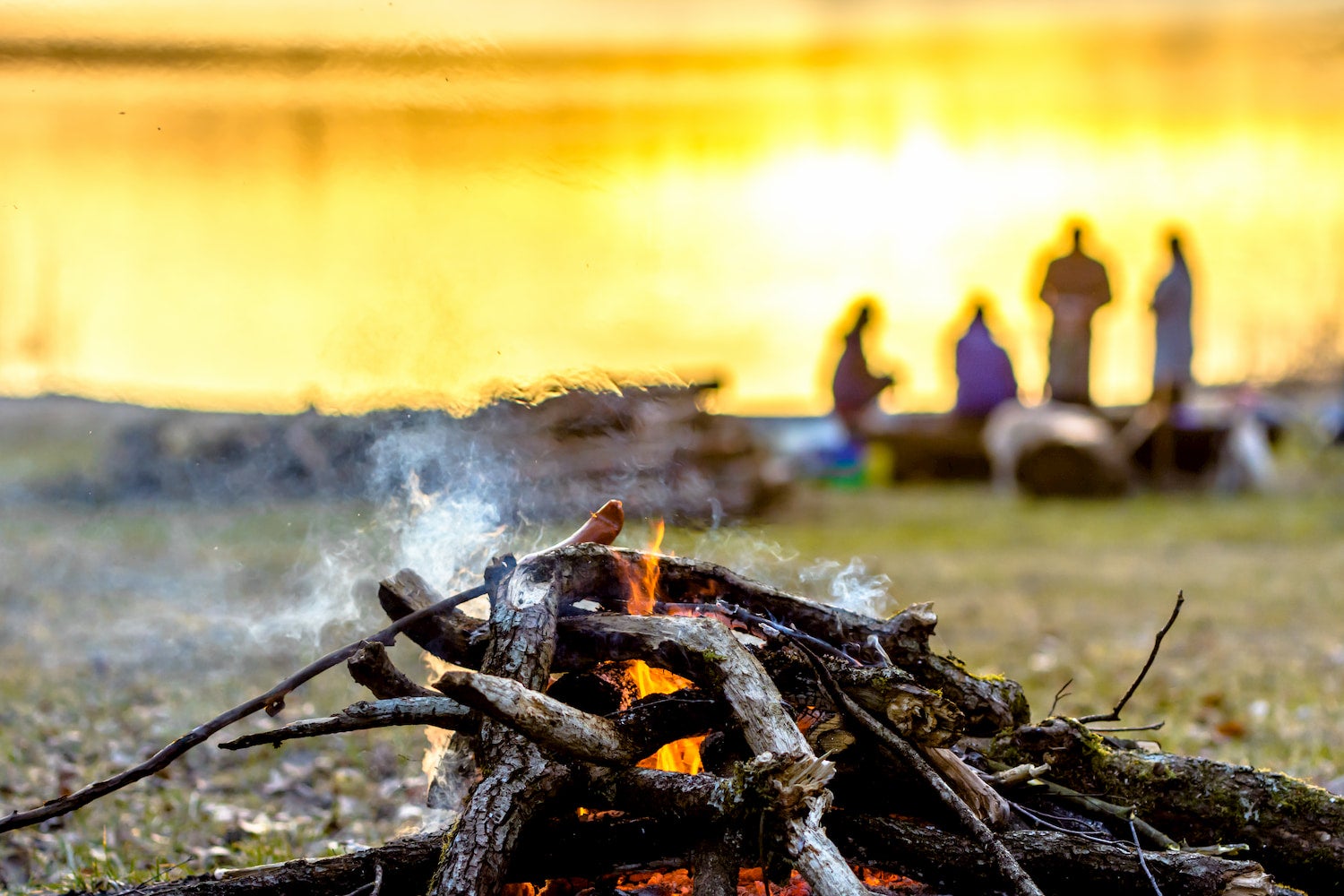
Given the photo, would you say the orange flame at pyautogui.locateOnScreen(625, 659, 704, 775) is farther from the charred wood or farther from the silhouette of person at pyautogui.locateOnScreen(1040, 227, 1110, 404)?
the silhouette of person at pyautogui.locateOnScreen(1040, 227, 1110, 404)

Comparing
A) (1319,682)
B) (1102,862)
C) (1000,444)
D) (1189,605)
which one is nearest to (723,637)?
(1102,862)

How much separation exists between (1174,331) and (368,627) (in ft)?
52.8

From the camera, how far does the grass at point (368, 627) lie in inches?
210

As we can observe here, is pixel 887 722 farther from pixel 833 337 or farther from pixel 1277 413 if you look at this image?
pixel 1277 413

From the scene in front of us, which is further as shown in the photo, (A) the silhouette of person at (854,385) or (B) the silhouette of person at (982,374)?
(B) the silhouette of person at (982,374)

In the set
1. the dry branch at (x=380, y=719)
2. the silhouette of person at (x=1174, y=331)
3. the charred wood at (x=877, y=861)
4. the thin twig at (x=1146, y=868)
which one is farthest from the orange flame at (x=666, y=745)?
the silhouette of person at (x=1174, y=331)

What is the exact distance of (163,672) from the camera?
8.63 metres

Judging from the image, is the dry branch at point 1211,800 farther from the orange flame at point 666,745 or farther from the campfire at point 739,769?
the orange flame at point 666,745

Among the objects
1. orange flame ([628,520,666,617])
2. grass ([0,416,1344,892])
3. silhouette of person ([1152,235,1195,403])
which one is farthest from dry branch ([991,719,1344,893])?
silhouette of person ([1152,235,1195,403])

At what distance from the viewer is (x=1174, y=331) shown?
2080 centimetres

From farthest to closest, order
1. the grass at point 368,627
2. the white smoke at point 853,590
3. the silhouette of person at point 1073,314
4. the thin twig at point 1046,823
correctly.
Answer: the silhouette of person at point 1073,314 → the grass at point 368,627 → the white smoke at point 853,590 → the thin twig at point 1046,823

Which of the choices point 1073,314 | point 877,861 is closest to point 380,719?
point 877,861

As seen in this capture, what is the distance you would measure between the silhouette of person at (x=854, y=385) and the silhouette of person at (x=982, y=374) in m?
1.35

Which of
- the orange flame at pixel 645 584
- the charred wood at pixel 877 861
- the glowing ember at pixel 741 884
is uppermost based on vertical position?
the orange flame at pixel 645 584
